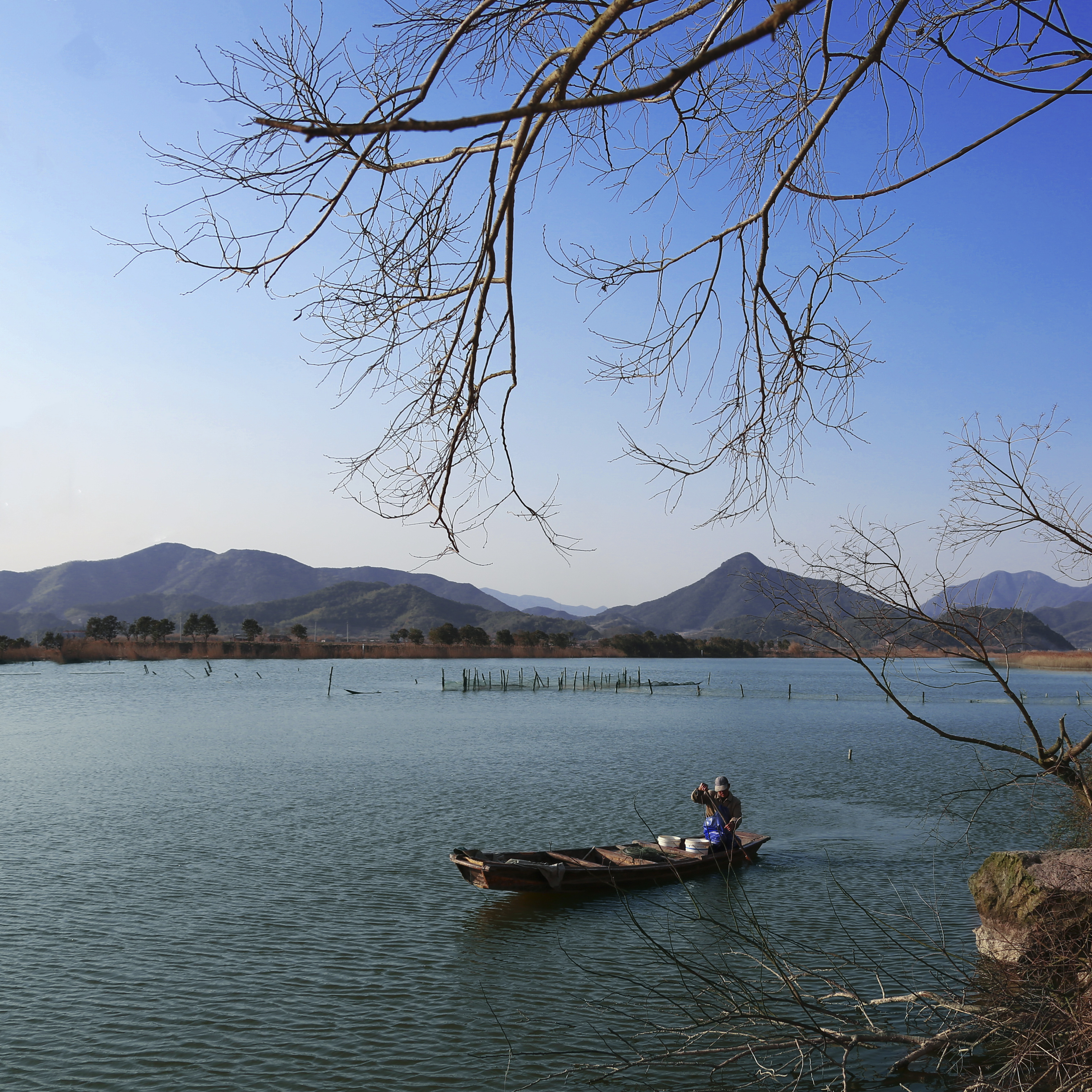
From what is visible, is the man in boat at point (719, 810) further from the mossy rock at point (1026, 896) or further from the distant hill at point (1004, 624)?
the distant hill at point (1004, 624)

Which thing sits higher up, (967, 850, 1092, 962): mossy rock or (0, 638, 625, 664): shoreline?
(967, 850, 1092, 962): mossy rock

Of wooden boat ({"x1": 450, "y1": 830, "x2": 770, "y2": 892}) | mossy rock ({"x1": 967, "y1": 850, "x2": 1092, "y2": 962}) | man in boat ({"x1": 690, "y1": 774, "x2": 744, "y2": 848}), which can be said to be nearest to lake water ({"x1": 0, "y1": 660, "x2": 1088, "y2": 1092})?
wooden boat ({"x1": 450, "y1": 830, "x2": 770, "y2": 892})

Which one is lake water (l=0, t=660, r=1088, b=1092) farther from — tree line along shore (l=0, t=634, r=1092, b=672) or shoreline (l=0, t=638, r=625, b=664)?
tree line along shore (l=0, t=634, r=1092, b=672)

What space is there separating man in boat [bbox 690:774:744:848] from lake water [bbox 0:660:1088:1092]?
0.82 meters

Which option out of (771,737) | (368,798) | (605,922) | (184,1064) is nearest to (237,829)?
(368,798)

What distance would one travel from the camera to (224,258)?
13.4ft

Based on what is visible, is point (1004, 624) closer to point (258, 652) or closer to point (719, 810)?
point (719, 810)

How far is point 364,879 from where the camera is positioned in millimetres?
14930

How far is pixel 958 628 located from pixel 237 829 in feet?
56.9

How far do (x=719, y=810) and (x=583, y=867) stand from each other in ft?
9.31

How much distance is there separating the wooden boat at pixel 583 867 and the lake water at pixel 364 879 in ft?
1.12

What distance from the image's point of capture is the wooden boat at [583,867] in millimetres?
13086

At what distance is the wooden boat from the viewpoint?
13086mm

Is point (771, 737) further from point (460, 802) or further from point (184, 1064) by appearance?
point (184, 1064)
